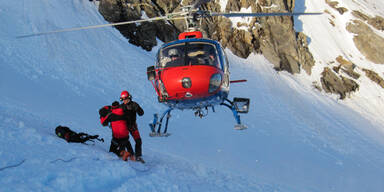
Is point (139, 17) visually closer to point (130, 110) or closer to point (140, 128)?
point (140, 128)

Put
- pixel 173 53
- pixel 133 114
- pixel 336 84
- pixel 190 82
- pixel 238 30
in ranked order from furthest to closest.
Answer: pixel 336 84 → pixel 238 30 → pixel 173 53 → pixel 190 82 → pixel 133 114

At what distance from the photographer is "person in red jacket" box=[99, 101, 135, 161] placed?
563 cm

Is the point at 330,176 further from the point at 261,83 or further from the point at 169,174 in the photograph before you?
the point at 261,83

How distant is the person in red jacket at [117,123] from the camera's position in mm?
5633

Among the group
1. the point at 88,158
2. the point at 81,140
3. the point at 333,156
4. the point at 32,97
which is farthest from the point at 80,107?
the point at 333,156

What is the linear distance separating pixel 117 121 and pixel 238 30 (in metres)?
28.2

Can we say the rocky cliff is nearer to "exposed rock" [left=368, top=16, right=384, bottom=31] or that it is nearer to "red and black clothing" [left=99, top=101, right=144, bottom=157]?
"exposed rock" [left=368, top=16, right=384, bottom=31]

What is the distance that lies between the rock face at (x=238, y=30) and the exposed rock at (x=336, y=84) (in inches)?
79.2

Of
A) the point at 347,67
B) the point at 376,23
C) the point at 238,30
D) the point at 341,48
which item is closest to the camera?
the point at 238,30

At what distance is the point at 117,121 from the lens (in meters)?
5.72

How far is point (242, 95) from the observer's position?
20688mm

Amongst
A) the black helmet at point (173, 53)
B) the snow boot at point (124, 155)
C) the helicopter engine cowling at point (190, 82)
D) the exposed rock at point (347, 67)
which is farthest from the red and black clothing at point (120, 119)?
the exposed rock at point (347, 67)

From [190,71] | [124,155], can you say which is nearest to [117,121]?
[124,155]

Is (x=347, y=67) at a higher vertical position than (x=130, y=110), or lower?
lower
